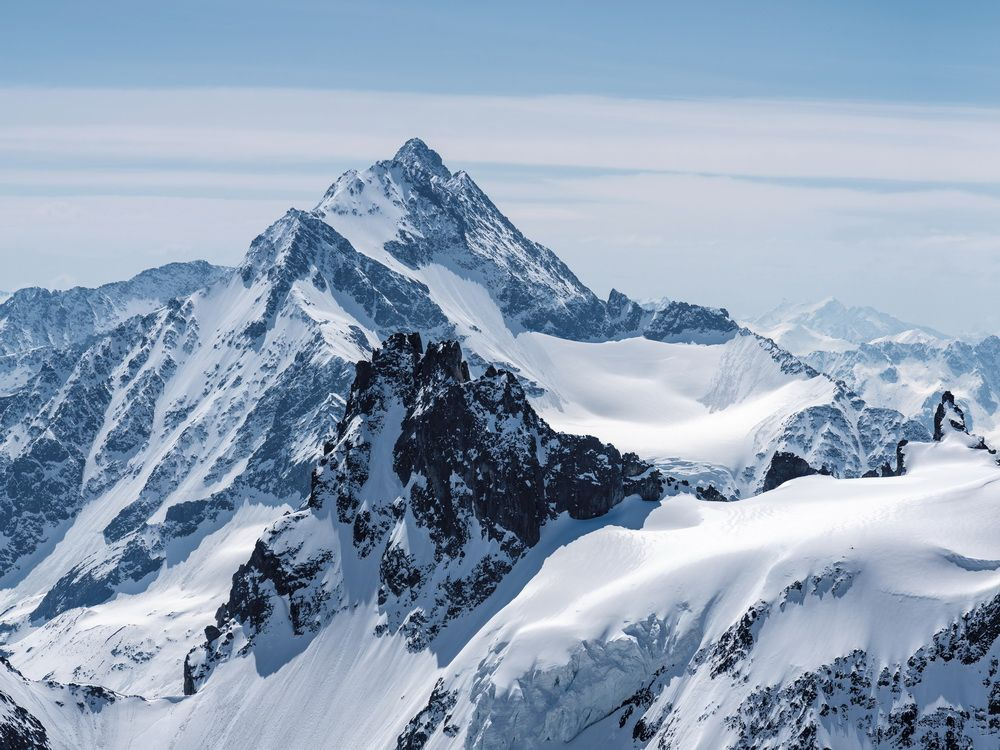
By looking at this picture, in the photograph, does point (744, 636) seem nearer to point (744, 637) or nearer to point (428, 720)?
point (744, 637)

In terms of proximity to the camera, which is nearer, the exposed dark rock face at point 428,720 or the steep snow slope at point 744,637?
the steep snow slope at point 744,637

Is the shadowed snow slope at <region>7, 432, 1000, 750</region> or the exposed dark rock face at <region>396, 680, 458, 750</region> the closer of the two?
the shadowed snow slope at <region>7, 432, 1000, 750</region>

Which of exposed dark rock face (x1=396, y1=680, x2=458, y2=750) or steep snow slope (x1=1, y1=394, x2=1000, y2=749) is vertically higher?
steep snow slope (x1=1, y1=394, x2=1000, y2=749)

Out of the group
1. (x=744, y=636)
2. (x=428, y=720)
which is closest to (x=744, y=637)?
(x=744, y=636)

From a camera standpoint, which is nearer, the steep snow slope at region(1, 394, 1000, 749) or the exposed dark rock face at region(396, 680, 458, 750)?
the steep snow slope at region(1, 394, 1000, 749)

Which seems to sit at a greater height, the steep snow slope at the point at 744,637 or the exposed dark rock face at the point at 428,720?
the steep snow slope at the point at 744,637

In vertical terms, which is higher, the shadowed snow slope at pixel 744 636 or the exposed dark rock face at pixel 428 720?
the shadowed snow slope at pixel 744 636

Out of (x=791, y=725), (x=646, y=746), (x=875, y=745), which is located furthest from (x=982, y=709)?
(x=646, y=746)

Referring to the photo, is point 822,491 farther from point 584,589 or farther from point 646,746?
point 646,746

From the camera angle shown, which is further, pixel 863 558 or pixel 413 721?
pixel 413 721

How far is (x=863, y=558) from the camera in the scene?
151m

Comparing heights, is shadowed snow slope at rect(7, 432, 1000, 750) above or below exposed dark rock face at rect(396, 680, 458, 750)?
above

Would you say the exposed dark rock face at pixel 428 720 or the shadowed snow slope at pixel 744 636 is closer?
the shadowed snow slope at pixel 744 636

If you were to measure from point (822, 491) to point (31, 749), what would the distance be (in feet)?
443
